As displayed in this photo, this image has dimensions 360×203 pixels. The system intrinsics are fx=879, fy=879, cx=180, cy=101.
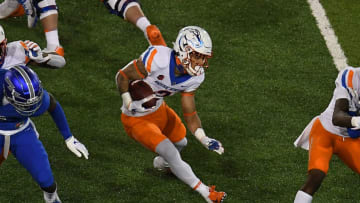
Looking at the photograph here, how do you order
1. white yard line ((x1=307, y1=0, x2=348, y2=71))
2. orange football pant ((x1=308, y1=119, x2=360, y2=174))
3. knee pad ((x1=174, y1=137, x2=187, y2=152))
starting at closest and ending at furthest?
orange football pant ((x1=308, y1=119, x2=360, y2=174)), knee pad ((x1=174, y1=137, x2=187, y2=152)), white yard line ((x1=307, y1=0, x2=348, y2=71))

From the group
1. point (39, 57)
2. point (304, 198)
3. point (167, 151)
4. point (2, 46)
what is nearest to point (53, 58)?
point (39, 57)

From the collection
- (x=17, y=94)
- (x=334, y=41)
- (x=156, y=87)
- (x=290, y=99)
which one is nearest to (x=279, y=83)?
(x=290, y=99)

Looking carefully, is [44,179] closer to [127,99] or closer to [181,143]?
[127,99]

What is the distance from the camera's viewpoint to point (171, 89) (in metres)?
8.63

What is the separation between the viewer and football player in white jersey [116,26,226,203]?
834 cm

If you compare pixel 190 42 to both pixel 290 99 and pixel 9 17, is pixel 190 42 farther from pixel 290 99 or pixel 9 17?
pixel 9 17

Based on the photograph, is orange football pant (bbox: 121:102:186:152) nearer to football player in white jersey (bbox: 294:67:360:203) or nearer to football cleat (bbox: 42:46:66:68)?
football cleat (bbox: 42:46:66:68)

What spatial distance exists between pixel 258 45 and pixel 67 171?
3.76 meters

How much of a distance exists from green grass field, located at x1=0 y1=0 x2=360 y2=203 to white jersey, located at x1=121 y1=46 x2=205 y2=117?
115 cm

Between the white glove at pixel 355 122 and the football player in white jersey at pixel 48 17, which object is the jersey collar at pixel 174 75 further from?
the white glove at pixel 355 122

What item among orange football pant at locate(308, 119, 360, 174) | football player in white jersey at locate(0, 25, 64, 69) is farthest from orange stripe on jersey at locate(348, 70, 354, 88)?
football player in white jersey at locate(0, 25, 64, 69)

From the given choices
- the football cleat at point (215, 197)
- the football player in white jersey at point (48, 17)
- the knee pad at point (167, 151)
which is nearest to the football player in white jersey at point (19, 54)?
the football player in white jersey at point (48, 17)

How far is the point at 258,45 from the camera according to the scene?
11961 millimetres

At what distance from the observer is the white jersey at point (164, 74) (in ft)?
27.8
